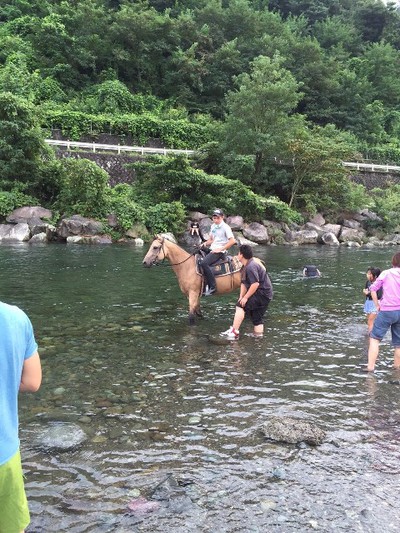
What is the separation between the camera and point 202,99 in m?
64.1

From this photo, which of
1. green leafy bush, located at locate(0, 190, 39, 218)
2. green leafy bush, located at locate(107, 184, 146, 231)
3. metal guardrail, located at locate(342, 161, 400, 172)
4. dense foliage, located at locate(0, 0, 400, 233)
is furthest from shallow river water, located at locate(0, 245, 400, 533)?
metal guardrail, located at locate(342, 161, 400, 172)

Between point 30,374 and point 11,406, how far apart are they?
199 millimetres

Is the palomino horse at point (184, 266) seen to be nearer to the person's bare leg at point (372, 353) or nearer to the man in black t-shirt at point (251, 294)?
the man in black t-shirt at point (251, 294)

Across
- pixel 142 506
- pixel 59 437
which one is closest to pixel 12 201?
pixel 59 437

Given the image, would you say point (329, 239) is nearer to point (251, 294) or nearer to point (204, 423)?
point (251, 294)

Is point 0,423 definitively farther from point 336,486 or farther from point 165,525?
point 336,486

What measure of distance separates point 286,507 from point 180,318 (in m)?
7.16

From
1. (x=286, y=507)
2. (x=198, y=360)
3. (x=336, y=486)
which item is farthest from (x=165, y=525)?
(x=198, y=360)

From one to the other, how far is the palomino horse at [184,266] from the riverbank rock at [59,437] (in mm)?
5635

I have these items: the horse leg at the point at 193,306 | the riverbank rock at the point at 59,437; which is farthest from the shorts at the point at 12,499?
the horse leg at the point at 193,306

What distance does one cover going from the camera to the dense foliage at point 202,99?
34469mm

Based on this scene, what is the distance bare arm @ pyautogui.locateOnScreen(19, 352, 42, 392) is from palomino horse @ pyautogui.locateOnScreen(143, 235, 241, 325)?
795cm

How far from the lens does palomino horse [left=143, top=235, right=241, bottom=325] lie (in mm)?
10648

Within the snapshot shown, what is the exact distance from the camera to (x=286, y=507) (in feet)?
12.9
